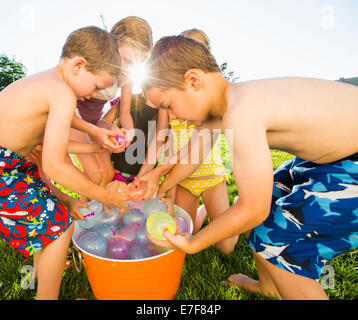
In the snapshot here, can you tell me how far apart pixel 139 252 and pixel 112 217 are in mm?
379

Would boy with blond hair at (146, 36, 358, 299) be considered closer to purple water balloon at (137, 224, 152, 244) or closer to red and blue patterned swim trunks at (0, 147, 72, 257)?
purple water balloon at (137, 224, 152, 244)

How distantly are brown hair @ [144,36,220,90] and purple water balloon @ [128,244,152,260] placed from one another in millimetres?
995

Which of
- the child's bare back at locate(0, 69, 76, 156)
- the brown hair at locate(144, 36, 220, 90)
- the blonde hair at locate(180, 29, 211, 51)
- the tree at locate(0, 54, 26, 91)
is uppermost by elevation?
the blonde hair at locate(180, 29, 211, 51)

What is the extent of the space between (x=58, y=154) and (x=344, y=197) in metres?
1.39

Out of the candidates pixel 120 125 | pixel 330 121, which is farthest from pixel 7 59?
pixel 330 121

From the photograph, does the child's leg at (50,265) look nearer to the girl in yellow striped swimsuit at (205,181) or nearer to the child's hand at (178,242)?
the child's hand at (178,242)

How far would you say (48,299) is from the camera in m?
1.47

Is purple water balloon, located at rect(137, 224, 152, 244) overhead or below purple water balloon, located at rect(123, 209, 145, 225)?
below

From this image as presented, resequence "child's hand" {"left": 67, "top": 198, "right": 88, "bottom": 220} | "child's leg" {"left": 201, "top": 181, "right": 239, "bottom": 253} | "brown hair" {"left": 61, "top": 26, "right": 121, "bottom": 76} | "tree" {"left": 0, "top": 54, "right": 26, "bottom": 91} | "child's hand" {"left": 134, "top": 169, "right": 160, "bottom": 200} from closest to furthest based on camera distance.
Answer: "brown hair" {"left": 61, "top": 26, "right": 121, "bottom": 76} < "child's hand" {"left": 67, "top": 198, "right": 88, "bottom": 220} < "child's hand" {"left": 134, "top": 169, "right": 160, "bottom": 200} < "child's leg" {"left": 201, "top": 181, "right": 239, "bottom": 253} < "tree" {"left": 0, "top": 54, "right": 26, "bottom": 91}

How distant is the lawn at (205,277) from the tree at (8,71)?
25.9 meters

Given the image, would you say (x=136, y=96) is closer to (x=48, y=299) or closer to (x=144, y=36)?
(x=144, y=36)

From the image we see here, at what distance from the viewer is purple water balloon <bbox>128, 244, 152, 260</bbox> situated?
5.06 ft

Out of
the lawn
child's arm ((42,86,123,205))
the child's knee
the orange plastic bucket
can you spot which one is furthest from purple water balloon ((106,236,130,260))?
the child's knee
